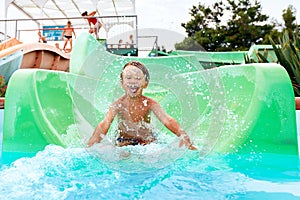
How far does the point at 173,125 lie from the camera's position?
7.06 feet

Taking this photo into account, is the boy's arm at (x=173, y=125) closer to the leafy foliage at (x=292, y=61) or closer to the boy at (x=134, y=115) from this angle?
the boy at (x=134, y=115)

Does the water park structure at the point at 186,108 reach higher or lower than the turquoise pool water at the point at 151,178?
higher

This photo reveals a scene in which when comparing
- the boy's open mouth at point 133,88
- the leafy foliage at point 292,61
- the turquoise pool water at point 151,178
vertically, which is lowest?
the turquoise pool water at point 151,178

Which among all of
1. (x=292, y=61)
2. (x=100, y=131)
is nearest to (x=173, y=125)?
(x=100, y=131)

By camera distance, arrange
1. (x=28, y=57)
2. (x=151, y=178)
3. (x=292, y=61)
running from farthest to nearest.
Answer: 1. (x=28, y=57)
2. (x=292, y=61)
3. (x=151, y=178)

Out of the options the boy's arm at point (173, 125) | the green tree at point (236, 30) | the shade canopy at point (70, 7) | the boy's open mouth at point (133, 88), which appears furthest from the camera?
the green tree at point (236, 30)

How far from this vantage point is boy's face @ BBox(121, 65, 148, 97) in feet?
6.79

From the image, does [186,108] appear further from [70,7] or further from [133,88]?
[70,7]

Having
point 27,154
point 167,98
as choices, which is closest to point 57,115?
point 27,154

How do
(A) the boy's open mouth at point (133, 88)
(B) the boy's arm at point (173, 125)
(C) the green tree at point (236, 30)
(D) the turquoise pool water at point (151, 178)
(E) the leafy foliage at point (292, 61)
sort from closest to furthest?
(D) the turquoise pool water at point (151, 178) < (B) the boy's arm at point (173, 125) < (A) the boy's open mouth at point (133, 88) < (E) the leafy foliage at point (292, 61) < (C) the green tree at point (236, 30)

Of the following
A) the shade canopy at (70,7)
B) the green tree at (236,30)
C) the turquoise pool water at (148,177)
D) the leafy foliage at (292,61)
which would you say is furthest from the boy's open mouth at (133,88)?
the green tree at (236,30)

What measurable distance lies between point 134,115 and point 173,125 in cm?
35

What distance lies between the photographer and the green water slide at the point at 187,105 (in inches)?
88.2

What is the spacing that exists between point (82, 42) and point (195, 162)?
6.31 ft
